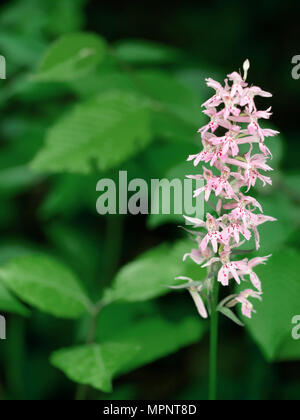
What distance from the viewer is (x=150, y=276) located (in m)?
2.66

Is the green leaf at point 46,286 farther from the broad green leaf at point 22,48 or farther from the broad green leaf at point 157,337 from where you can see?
the broad green leaf at point 22,48

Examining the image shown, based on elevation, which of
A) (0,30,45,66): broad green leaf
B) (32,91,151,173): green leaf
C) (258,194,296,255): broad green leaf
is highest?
(0,30,45,66): broad green leaf

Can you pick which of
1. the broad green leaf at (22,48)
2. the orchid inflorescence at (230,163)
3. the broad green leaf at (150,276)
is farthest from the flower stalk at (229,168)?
the broad green leaf at (22,48)

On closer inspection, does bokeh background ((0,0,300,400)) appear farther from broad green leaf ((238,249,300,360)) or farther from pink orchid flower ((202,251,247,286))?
pink orchid flower ((202,251,247,286))

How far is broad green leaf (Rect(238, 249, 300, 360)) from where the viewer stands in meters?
2.38

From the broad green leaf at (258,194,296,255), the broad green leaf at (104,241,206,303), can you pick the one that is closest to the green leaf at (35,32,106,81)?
the broad green leaf at (104,241,206,303)

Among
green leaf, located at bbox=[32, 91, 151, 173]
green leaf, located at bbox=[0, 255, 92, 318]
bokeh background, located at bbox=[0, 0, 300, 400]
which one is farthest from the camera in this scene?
bokeh background, located at bbox=[0, 0, 300, 400]

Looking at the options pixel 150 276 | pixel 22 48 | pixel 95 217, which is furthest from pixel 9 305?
pixel 95 217

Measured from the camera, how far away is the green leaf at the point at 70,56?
297 cm

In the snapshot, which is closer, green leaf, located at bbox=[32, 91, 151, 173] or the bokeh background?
green leaf, located at bbox=[32, 91, 151, 173]

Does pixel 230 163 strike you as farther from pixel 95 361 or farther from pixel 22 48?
pixel 22 48

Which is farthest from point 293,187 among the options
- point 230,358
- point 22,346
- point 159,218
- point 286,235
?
point 22,346

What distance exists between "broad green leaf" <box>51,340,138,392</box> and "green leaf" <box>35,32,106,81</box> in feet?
4.73

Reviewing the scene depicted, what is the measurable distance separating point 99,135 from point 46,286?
35.9 inches
